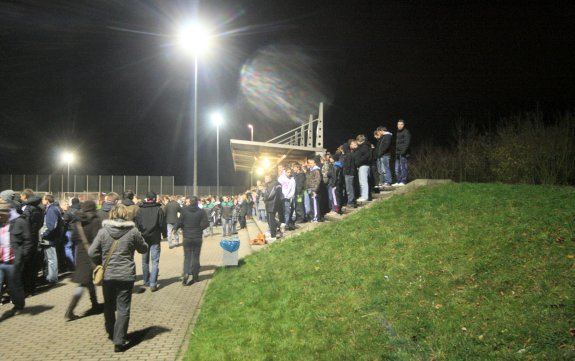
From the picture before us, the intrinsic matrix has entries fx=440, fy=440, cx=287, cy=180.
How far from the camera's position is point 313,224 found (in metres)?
13.3

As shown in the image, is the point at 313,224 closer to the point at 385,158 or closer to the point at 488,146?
the point at 385,158

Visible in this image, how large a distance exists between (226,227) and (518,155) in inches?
605

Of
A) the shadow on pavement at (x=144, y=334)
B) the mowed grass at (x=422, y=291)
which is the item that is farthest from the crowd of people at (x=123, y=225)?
the mowed grass at (x=422, y=291)

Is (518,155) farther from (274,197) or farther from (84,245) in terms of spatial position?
(84,245)

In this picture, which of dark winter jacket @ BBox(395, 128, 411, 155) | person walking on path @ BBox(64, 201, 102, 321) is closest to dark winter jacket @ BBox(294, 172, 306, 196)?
dark winter jacket @ BBox(395, 128, 411, 155)

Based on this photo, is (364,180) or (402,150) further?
(364,180)

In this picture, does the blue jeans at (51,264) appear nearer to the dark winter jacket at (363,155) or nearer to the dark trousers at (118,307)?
the dark trousers at (118,307)

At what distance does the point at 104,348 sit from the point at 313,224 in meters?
7.90

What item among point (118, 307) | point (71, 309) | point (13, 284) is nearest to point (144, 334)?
point (118, 307)

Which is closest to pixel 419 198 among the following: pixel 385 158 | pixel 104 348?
pixel 385 158

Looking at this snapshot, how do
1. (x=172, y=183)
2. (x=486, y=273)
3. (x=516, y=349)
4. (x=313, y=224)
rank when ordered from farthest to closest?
(x=172, y=183) < (x=313, y=224) < (x=486, y=273) < (x=516, y=349)

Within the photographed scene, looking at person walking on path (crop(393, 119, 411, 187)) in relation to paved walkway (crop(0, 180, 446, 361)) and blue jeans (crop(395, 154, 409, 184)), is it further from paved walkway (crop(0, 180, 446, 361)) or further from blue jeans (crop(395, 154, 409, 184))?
paved walkway (crop(0, 180, 446, 361))

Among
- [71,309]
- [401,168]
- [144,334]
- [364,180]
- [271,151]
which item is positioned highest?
[271,151]

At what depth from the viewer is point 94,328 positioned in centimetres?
721
